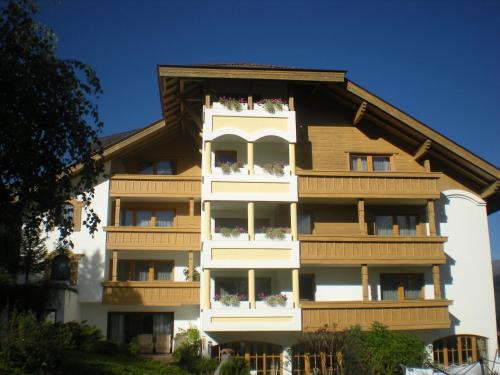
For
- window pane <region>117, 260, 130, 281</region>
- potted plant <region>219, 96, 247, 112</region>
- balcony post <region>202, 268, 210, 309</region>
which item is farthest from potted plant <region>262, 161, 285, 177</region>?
window pane <region>117, 260, 130, 281</region>

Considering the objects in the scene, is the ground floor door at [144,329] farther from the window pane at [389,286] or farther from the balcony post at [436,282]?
the balcony post at [436,282]

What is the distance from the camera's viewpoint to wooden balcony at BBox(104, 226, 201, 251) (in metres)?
26.5

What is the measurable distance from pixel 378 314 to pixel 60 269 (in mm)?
13271

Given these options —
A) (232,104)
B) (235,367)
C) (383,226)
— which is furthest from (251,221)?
(383,226)

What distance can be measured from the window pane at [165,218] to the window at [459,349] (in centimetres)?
1221

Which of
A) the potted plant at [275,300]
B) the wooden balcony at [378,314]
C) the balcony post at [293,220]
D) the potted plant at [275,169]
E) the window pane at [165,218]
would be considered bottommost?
the wooden balcony at [378,314]

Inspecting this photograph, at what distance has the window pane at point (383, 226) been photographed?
26.6m

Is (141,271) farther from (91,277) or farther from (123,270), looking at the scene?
(91,277)

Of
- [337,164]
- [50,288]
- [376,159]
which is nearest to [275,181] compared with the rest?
[337,164]

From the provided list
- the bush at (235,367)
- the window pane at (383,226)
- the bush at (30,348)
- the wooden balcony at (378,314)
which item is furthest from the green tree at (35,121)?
the window pane at (383,226)

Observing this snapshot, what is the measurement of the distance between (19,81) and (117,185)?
12577 mm

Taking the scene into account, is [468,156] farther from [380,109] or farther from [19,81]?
[19,81]

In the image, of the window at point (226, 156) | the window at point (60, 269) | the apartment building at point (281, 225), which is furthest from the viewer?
the window at point (60, 269)

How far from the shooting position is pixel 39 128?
51.4 feet
